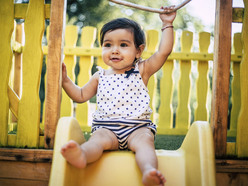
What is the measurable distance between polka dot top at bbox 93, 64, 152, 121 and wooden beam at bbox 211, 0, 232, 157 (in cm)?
45

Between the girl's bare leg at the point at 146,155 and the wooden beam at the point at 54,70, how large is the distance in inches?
21.7

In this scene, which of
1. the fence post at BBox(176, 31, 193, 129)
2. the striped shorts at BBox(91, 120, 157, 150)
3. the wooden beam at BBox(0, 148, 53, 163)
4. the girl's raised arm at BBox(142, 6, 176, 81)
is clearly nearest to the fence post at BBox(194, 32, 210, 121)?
the fence post at BBox(176, 31, 193, 129)

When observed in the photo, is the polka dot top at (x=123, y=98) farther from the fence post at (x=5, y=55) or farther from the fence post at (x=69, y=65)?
the fence post at (x=69, y=65)

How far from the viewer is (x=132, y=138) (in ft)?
4.81

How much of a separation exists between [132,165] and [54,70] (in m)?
0.81

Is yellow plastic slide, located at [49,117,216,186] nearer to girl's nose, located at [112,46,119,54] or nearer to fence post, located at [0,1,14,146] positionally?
girl's nose, located at [112,46,119,54]

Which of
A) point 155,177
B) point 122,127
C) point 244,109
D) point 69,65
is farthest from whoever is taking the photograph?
point 69,65

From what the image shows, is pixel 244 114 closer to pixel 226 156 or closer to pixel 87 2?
pixel 226 156

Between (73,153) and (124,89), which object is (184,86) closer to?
(124,89)

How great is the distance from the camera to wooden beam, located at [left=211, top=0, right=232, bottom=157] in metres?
1.63

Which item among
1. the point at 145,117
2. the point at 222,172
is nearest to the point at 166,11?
the point at 145,117

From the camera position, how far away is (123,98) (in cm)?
161

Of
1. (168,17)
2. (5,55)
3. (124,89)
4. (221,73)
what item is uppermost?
(168,17)

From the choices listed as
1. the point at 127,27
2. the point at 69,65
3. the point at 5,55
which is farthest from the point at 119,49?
the point at 69,65
